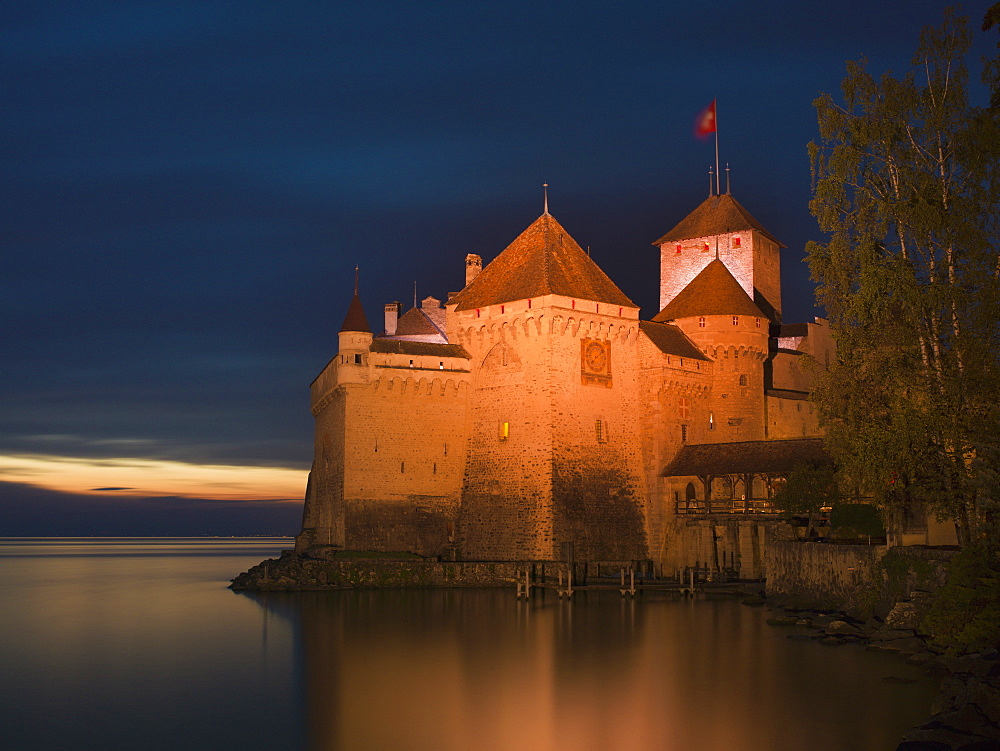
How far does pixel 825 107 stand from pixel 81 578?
5194 centimetres

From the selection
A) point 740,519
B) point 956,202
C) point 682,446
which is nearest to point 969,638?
point 956,202

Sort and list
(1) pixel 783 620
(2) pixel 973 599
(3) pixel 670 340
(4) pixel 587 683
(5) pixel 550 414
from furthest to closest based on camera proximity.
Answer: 1. (3) pixel 670 340
2. (5) pixel 550 414
3. (1) pixel 783 620
4. (4) pixel 587 683
5. (2) pixel 973 599

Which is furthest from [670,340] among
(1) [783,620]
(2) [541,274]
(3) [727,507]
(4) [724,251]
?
(1) [783,620]

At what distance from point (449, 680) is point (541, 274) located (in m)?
19.7

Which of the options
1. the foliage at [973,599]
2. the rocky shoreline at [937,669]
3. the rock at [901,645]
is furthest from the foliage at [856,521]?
the foliage at [973,599]

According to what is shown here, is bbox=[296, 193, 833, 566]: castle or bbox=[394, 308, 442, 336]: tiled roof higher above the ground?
bbox=[394, 308, 442, 336]: tiled roof

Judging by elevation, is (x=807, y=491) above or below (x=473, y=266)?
below

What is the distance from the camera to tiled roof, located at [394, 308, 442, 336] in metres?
48.3

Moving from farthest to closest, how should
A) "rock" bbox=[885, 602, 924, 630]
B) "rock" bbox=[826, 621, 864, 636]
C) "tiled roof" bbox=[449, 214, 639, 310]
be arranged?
"tiled roof" bbox=[449, 214, 639, 310] < "rock" bbox=[826, 621, 864, 636] < "rock" bbox=[885, 602, 924, 630]

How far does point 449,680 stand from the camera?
22.4m

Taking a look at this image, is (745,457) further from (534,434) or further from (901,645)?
(901,645)

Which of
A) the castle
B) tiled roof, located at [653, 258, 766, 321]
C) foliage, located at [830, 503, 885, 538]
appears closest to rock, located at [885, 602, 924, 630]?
foliage, located at [830, 503, 885, 538]

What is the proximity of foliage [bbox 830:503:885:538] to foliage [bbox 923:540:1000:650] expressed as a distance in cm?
889

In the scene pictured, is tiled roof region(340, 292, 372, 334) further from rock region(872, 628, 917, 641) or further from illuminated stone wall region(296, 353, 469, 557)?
rock region(872, 628, 917, 641)
